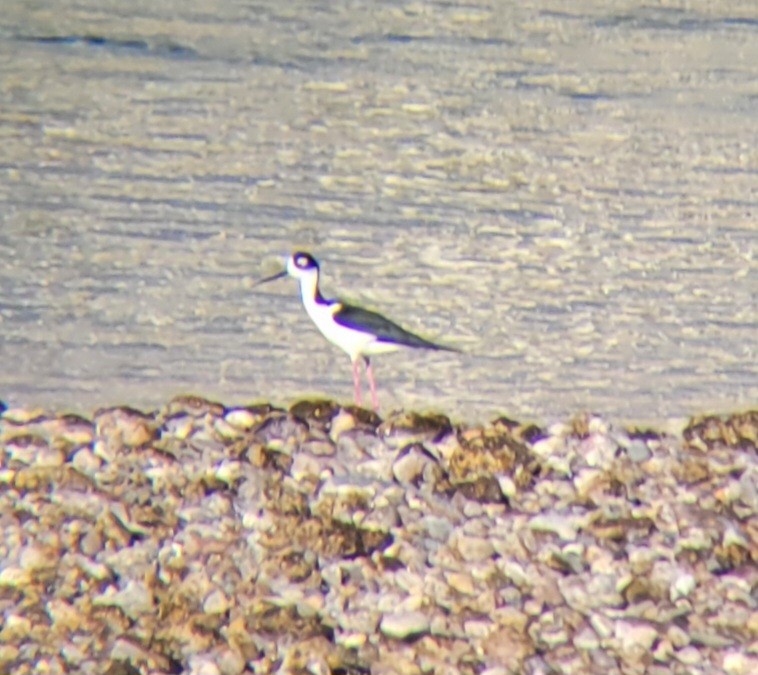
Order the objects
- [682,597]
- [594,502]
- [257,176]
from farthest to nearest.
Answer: [257,176] → [594,502] → [682,597]

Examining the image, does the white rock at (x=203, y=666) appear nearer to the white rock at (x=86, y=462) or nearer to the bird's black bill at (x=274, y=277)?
the white rock at (x=86, y=462)

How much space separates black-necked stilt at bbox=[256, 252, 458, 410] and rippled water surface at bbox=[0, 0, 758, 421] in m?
0.06

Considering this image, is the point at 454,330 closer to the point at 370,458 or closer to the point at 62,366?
the point at 370,458

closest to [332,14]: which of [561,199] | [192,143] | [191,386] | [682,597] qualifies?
[192,143]

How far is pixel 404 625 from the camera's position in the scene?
2967 millimetres

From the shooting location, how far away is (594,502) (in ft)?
11.3

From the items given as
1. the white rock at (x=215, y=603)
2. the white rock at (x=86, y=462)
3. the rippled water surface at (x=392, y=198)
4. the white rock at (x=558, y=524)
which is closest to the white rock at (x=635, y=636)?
the white rock at (x=558, y=524)

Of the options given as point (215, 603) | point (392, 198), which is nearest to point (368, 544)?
point (215, 603)

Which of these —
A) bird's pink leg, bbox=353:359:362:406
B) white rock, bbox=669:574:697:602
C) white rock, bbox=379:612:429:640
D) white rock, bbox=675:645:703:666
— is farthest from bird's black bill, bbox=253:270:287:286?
white rock, bbox=675:645:703:666

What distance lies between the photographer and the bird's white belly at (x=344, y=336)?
364cm

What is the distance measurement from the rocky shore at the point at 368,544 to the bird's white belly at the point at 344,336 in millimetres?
198

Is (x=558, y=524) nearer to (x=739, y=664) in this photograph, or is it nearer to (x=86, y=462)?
(x=739, y=664)

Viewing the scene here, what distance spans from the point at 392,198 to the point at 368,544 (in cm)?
91

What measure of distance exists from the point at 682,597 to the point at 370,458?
875 millimetres
